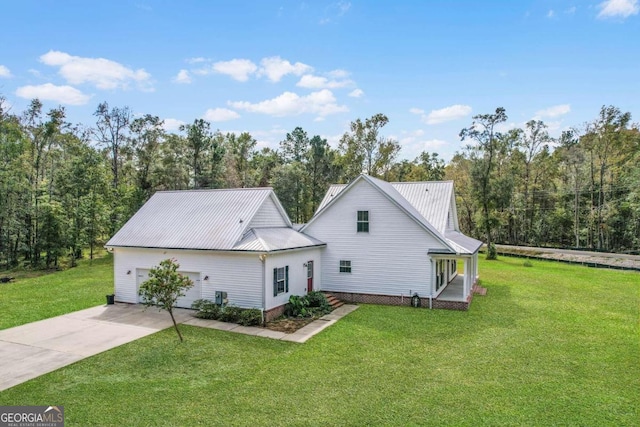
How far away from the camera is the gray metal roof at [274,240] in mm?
14414

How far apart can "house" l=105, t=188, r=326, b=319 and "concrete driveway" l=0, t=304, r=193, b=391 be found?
162 centimetres

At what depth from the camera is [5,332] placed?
12.9 metres

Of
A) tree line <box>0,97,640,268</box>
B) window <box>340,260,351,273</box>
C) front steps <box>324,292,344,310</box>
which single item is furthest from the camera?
tree line <box>0,97,640,268</box>

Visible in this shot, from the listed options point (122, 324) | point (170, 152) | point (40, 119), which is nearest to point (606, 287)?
point (122, 324)

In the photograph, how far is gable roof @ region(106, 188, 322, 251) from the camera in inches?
611

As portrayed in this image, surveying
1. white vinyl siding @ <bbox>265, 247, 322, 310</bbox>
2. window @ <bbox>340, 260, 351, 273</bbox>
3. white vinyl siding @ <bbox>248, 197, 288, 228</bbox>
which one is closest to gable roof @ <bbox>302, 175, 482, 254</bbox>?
white vinyl siding @ <bbox>248, 197, 288, 228</bbox>

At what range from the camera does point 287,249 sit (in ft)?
49.8

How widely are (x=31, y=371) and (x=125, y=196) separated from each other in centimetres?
2733

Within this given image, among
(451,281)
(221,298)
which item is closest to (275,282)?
(221,298)

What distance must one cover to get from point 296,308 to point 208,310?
11.3 feet

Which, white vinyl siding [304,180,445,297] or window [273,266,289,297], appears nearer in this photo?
window [273,266,289,297]

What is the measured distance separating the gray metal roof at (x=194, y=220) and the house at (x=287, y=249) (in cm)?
5

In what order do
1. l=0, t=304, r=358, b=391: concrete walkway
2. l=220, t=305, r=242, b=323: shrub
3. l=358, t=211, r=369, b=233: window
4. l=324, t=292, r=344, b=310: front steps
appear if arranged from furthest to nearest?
l=358, t=211, r=369, b=233: window → l=324, t=292, r=344, b=310: front steps → l=220, t=305, r=242, b=323: shrub → l=0, t=304, r=358, b=391: concrete walkway

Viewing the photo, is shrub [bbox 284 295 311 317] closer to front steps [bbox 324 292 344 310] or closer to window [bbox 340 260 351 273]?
front steps [bbox 324 292 344 310]
